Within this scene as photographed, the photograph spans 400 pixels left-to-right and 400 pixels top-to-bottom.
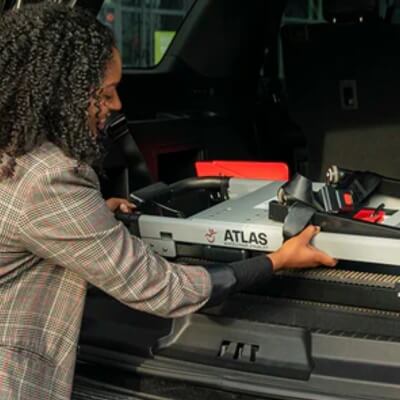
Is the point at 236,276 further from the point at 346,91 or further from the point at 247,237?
the point at 346,91

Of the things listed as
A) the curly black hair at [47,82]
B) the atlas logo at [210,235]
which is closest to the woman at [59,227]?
the curly black hair at [47,82]

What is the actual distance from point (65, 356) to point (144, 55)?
6.28 ft

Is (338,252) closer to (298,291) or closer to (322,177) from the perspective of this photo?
(298,291)

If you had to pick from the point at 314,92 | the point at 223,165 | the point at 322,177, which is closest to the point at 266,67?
the point at 314,92

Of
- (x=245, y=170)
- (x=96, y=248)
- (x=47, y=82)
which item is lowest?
(x=245, y=170)

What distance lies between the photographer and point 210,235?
1971mm

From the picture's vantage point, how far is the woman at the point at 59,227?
1686 mm

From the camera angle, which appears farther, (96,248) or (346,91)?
(346,91)

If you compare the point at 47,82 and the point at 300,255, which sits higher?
the point at 47,82

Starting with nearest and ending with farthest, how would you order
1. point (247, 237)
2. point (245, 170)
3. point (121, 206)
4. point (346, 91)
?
point (247, 237) < point (121, 206) < point (245, 170) < point (346, 91)

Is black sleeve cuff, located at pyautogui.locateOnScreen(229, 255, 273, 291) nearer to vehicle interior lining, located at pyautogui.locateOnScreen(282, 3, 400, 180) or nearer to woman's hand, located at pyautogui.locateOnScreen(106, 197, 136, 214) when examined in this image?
woman's hand, located at pyautogui.locateOnScreen(106, 197, 136, 214)

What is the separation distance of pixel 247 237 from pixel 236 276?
0.44 feet

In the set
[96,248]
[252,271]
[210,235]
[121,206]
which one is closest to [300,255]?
[252,271]

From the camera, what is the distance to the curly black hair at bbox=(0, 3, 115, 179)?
1.68 metres
